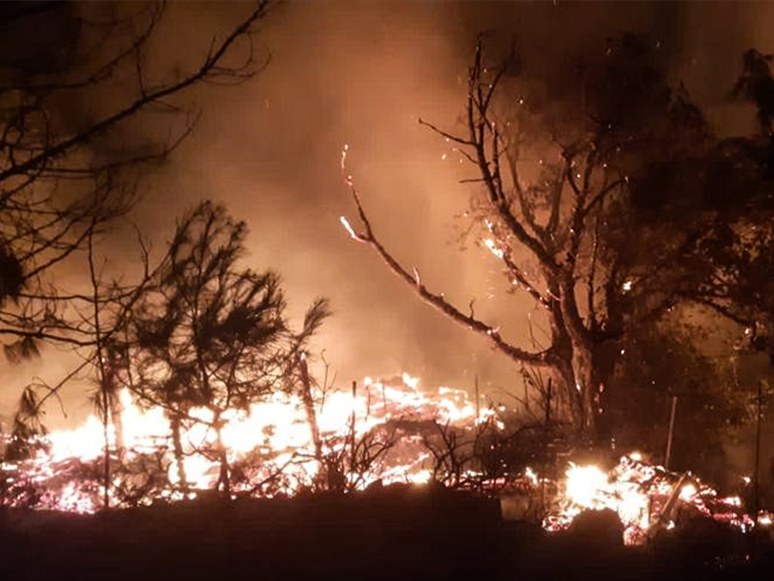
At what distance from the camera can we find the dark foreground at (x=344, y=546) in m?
5.27

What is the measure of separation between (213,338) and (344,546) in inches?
133

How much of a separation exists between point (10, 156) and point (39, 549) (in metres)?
2.77

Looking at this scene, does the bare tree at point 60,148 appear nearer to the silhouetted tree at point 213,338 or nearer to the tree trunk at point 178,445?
the silhouetted tree at point 213,338

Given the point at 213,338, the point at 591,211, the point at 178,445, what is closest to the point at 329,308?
the point at 213,338

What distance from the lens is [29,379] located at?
367 inches

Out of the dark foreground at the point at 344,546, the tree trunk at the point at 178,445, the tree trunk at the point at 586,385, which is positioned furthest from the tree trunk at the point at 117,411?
the tree trunk at the point at 586,385

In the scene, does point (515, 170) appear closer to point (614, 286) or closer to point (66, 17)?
point (614, 286)

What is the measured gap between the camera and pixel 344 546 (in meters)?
5.50

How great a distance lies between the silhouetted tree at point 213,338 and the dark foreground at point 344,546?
2.53m

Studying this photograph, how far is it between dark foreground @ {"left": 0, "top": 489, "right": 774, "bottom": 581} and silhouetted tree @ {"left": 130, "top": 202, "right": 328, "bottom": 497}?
2532 millimetres

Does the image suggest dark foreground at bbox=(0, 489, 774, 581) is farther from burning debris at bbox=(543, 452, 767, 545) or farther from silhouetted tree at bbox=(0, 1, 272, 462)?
silhouetted tree at bbox=(0, 1, 272, 462)

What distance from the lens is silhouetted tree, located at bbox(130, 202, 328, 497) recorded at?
8.32 m

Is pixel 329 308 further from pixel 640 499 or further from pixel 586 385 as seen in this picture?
pixel 586 385

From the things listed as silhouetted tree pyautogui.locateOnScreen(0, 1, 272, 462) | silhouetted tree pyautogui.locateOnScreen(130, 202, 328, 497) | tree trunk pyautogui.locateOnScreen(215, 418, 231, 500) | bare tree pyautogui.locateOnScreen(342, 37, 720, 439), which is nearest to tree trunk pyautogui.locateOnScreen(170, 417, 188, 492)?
silhouetted tree pyautogui.locateOnScreen(130, 202, 328, 497)
